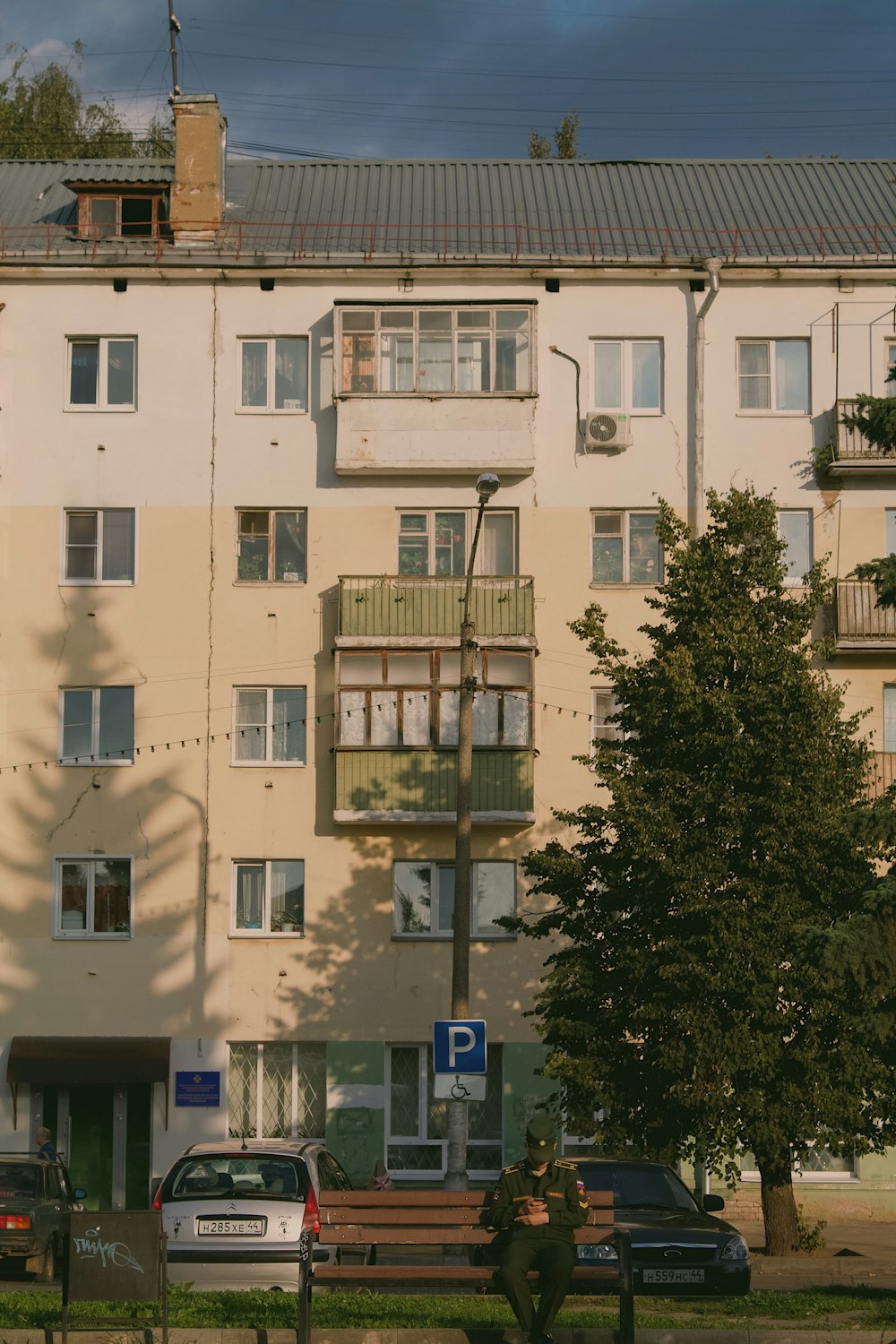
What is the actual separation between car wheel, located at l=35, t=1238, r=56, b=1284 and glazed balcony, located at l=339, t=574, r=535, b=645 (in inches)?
536

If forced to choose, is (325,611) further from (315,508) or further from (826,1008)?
(826,1008)

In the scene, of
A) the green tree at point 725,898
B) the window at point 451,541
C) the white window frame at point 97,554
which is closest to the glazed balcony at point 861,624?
the window at point 451,541

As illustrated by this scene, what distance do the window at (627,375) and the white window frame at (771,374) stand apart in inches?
56.1

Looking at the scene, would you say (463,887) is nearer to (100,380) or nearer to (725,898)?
(725,898)

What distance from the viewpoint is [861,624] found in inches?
1242

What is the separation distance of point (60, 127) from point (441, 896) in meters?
29.1

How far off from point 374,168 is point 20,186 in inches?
292

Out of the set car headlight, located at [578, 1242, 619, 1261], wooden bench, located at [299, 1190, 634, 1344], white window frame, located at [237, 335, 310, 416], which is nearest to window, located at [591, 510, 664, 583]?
white window frame, located at [237, 335, 310, 416]

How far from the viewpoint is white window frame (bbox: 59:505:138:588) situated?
3250 centimetres

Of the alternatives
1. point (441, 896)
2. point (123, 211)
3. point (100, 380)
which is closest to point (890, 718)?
point (441, 896)

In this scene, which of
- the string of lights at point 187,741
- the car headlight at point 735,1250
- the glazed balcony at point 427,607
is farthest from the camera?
the string of lights at point 187,741

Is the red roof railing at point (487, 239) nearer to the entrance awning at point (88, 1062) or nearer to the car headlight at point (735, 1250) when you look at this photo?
the entrance awning at point (88, 1062)

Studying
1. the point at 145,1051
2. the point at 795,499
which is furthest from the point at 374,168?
the point at 145,1051

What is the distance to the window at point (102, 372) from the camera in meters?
33.1
